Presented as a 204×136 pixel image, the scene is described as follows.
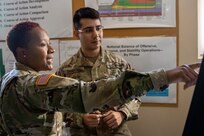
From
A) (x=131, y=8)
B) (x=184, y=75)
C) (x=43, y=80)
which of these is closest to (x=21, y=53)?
(x=43, y=80)

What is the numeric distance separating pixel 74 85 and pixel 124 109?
3.34 feet

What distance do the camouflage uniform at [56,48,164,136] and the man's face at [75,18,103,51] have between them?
0.08m

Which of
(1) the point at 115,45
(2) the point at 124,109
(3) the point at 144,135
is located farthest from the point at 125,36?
(3) the point at 144,135

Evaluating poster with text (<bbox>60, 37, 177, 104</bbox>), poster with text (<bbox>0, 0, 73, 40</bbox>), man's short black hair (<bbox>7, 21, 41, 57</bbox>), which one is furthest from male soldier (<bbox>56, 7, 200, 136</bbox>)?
man's short black hair (<bbox>7, 21, 41, 57</bbox>)

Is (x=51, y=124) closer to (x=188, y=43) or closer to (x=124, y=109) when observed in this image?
(x=124, y=109)

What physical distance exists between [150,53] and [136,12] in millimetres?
333

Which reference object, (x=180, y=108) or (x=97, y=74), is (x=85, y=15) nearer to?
(x=97, y=74)

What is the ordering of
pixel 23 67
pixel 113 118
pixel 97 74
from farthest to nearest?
pixel 97 74 < pixel 113 118 < pixel 23 67

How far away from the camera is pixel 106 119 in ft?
6.46

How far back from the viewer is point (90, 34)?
2133 mm

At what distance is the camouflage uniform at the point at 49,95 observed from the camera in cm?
100

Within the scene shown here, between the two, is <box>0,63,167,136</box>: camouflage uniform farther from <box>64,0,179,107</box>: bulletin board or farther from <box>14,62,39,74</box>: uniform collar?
<box>64,0,179,107</box>: bulletin board

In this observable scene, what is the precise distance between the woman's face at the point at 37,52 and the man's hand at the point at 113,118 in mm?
761

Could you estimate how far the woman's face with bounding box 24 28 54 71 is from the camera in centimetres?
128
